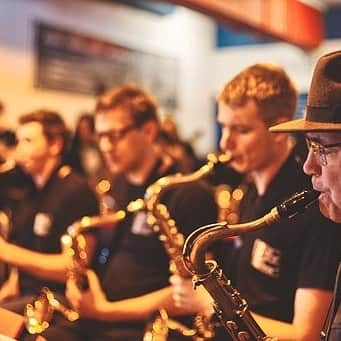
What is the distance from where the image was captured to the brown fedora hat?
1.53m

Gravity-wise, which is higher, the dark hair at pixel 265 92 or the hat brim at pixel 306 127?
the dark hair at pixel 265 92

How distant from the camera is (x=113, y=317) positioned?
2.60m

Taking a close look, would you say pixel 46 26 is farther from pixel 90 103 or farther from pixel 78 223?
pixel 78 223

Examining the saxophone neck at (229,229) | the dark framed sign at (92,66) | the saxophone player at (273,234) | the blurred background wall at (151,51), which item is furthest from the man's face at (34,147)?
the dark framed sign at (92,66)

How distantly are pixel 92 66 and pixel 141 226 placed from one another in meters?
4.14

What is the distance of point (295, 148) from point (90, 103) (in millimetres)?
4692

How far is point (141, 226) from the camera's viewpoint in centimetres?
281

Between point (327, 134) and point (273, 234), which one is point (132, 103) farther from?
point (327, 134)

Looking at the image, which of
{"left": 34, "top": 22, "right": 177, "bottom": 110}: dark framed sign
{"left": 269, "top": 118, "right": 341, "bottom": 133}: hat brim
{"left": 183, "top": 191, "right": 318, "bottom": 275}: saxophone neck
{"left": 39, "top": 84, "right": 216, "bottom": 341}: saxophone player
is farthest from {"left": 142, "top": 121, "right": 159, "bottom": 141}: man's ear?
{"left": 34, "top": 22, "right": 177, "bottom": 110}: dark framed sign

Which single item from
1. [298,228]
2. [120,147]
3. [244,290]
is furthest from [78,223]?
[298,228]

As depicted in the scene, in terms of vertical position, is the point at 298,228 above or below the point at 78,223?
above

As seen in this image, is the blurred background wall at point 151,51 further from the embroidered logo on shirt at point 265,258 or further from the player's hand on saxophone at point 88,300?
the embroidered logo on shirt at point 265,258

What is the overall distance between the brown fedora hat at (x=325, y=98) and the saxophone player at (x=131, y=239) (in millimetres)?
1133

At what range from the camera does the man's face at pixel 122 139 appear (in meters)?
2.96
